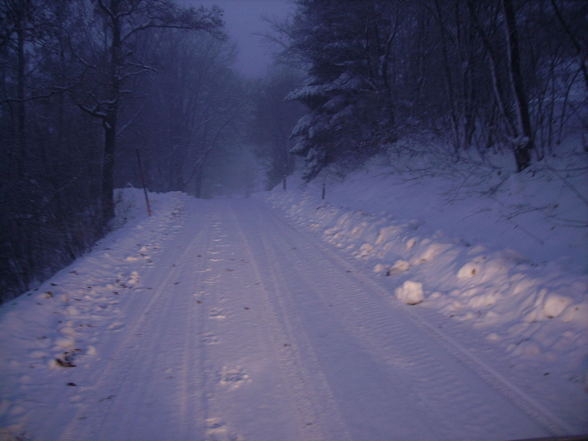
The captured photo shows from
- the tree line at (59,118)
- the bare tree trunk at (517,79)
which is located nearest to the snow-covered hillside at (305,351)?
the bare tree trunk at (517,79)

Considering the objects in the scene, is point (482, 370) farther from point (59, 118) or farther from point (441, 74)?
point (59, 118)

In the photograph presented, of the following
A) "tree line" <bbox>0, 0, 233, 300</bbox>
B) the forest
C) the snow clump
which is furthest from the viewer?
"tree line" <bbox>0, 0, 233, 300</bbox>

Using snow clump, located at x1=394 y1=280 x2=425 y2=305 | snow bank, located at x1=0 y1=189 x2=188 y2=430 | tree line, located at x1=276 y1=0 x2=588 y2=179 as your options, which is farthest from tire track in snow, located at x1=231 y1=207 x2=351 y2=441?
tree line, located at x1=276 y1=0 x2=588 y2=179

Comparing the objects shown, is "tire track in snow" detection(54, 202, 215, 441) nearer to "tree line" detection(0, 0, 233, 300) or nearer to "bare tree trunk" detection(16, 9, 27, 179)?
"tree line" detection(0, 0, 233, 300)

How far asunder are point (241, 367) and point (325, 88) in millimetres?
14540

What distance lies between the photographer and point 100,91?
12633mm

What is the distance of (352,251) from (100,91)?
12.4 meters

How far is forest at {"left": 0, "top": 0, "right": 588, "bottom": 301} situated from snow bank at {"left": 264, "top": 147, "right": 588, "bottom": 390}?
46.4 inches

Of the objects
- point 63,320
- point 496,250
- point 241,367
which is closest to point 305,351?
point 241,367

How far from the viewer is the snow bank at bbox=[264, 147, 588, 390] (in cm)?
328

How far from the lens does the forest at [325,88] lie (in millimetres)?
6828

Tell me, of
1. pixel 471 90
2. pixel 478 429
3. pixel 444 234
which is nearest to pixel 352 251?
pixel 444 234

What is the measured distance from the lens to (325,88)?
15.1m

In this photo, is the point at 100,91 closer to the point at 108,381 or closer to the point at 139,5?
the point at 139,5
